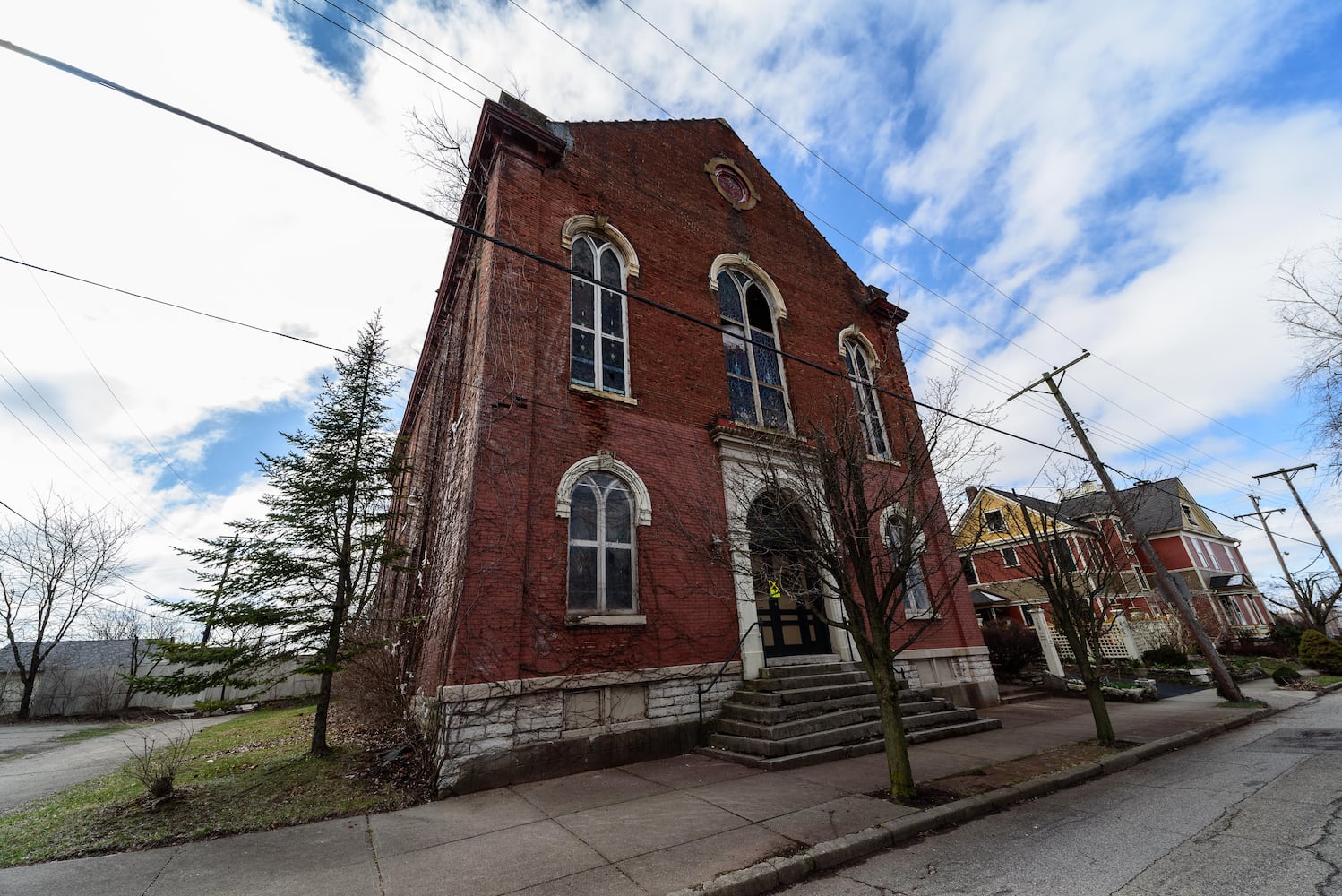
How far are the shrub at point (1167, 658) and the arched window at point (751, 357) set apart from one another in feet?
63.0

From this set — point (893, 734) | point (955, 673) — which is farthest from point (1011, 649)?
point (893, 734)

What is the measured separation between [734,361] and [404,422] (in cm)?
1361

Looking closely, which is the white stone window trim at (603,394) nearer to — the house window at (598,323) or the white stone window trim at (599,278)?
the white stone window trim at (599,278)

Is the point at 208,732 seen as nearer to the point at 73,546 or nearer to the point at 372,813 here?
the point at 372,813

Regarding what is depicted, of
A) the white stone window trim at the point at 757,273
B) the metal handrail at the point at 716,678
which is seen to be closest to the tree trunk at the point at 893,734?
the metal handrail at the point at 716,678

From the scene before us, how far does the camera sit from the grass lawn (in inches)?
185

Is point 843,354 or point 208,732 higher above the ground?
point 843,354

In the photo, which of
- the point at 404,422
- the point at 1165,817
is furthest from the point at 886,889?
the point at 404,422

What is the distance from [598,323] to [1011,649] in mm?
16936

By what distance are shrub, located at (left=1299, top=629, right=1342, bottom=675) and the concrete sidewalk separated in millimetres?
21086

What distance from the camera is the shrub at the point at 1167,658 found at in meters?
19.2

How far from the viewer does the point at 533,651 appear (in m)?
7.03

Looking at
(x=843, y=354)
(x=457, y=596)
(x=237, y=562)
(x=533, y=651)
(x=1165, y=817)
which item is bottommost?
(x=1165, y=817)

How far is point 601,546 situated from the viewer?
27.1 ft
